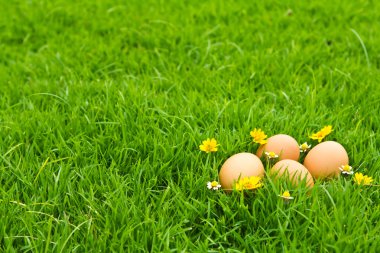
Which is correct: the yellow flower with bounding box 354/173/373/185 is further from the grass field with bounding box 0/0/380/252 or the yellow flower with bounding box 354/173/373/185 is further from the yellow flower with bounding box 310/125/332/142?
the yellow flower with bounding box 310/125/332/142

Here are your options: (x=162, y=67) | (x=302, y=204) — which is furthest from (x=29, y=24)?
(x=302, y=204)

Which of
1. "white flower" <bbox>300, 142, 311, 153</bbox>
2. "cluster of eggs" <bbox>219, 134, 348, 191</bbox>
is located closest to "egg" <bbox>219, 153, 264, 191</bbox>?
"cluster of eggs" <bbox>219, 134, 348, 191</bbox>

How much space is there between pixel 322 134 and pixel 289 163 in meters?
0.35

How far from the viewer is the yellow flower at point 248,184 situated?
2191 mm

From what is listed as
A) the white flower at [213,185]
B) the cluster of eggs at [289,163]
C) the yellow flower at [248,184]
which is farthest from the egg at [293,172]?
the white flower at [213,185]

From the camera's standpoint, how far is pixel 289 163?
90.3 inches

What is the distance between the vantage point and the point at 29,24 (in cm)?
399

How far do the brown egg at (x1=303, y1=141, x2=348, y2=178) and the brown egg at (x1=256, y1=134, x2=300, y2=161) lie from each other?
70 mm

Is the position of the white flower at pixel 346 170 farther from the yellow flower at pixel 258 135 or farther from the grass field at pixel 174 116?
the yellow flower at pixel 258 135

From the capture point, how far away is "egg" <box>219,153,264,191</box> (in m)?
2.27

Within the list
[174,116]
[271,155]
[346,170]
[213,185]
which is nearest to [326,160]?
[346,170]

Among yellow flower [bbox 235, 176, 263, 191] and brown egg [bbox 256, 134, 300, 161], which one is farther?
brown egg [bbox 256, 134, 300, 161]

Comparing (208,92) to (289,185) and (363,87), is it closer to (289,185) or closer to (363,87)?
(363,87)

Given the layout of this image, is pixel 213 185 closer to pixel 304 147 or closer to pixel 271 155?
pixel 271 155
